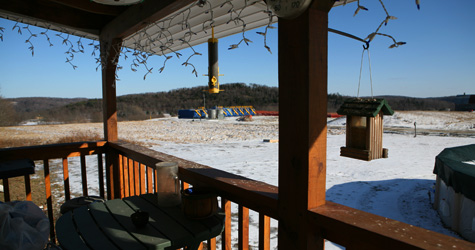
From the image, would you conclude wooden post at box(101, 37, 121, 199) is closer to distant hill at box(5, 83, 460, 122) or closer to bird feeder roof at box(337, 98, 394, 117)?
bird feeder roof at box(337, 98, 394, 117)

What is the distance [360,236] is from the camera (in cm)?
88

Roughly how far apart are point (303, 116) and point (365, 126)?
3.20 ft

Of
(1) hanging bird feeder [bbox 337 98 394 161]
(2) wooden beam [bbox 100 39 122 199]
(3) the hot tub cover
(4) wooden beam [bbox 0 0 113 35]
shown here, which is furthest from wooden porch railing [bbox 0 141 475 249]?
(3) the hot tub cover

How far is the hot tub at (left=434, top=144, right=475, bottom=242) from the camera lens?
149 inches

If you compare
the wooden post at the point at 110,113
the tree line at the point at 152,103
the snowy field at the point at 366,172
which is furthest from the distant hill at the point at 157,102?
the wooden post at the point at 110,113

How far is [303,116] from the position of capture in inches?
39.6

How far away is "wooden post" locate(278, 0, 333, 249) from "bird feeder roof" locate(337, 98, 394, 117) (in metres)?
0.82

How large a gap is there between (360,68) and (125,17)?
190cm

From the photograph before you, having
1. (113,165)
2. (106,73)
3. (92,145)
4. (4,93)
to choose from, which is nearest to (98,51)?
(106,73)

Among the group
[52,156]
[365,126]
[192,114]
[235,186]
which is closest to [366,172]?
[365,126]

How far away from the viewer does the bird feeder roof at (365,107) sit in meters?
1.69

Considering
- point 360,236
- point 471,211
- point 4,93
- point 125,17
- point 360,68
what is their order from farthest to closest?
point 4,93 < point 471,211 < point 125,17 < point 360,68 < point 360,236

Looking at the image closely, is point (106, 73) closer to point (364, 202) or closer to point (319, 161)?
point (319, 161)

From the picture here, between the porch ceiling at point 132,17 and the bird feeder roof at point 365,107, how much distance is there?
0.80 meters
